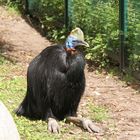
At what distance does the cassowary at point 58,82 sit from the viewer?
5.69 metres

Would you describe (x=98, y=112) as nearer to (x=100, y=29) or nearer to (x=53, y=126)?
(x=53, y=126)

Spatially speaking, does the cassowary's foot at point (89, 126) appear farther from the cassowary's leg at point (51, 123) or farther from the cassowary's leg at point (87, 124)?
the cassowary's leg at point (51, 123)

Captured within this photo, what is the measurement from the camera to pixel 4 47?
10.3 metres

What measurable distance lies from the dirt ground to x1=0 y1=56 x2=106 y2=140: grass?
20 centimetres

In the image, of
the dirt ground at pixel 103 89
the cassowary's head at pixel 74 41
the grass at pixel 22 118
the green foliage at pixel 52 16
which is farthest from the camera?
Result: the green foliage at pixel 52 16

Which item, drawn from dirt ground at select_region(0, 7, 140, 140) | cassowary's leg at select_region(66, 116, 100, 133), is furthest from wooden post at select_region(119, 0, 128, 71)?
cassowary's leg at select_region(66, 116, 100, 133)

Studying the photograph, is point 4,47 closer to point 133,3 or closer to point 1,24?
point 1,24

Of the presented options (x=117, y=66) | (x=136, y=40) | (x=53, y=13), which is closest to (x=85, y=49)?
(x=117, y=66)

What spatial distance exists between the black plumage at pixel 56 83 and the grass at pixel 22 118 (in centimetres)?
17

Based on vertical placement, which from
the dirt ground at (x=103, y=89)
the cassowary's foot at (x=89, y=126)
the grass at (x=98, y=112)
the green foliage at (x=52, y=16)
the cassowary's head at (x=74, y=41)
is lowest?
the dirt ground at (x=103, y=89)

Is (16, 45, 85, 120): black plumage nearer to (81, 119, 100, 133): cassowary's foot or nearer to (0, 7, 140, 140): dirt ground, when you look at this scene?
(81, 119, 100, 133): cassowary's foot

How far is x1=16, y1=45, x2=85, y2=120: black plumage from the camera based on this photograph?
224 inches

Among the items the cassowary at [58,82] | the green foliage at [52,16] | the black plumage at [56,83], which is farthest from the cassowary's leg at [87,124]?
the green foliage at [52,16]

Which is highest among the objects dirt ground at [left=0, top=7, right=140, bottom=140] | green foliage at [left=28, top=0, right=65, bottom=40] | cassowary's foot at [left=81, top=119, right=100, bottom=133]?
green foliage at [left=28, top=0, right=65, bottom=40]
